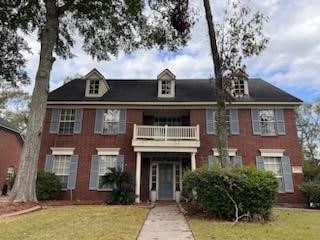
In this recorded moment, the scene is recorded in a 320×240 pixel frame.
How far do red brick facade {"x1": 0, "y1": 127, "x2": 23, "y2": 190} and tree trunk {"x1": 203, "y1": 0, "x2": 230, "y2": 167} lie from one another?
1913 centimetres

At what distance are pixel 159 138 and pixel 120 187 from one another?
3.54 meters

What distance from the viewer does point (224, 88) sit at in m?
13.1

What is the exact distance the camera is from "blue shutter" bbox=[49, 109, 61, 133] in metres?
18.7

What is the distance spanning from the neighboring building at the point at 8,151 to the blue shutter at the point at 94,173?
408 inches

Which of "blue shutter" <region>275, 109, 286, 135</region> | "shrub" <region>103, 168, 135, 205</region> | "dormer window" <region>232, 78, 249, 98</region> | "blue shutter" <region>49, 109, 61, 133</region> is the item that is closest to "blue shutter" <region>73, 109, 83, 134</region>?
"blue shutter" <region>49, 109, 61, 133</region>

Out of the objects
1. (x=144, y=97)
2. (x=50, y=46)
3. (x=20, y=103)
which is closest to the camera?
(x=50, y=46)

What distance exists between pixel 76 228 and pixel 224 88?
8.37 metres

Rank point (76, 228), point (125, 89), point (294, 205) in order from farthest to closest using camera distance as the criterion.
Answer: point (125, 89)
point (294, 205)
point (76, 228)

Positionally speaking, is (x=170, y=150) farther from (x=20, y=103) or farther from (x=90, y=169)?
(x=20, y=103)

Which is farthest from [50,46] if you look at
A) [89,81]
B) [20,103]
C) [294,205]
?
[20,103]

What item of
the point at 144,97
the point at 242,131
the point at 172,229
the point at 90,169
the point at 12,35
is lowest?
the point at 172,229

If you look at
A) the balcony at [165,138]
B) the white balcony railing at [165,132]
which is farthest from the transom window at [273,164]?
the white balcony railing at [165,132]

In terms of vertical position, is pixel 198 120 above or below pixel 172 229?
above

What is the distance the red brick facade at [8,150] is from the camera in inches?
956
